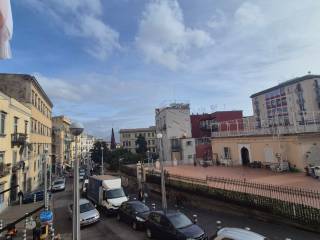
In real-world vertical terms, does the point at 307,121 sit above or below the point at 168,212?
above

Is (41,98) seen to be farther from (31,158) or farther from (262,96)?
(262,96)

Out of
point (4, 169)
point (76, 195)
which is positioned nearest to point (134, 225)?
point (76, 195)

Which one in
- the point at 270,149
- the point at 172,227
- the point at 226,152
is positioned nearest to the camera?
the point at 172,227

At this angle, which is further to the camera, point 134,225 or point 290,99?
point 290,99

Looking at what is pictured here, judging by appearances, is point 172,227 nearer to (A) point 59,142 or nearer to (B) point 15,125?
(B) point 15,125

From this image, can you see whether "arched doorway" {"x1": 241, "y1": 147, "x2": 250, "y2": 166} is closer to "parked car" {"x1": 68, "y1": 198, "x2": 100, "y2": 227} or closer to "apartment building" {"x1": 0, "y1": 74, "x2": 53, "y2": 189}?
"parked car" {"x1": 68, "y1": 198, "x2": 100, "y2": 227}

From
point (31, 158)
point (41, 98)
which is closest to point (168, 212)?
point (31, 158)

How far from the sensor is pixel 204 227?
52.3 ft

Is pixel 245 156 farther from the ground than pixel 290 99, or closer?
closer

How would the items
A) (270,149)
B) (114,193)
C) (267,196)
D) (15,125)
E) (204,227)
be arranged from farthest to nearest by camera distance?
1. (270,149)
2. (15,125)
3. (114,193)
4. (267,196)
5. (204,227)

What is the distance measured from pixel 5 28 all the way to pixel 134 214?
1554 centimetres

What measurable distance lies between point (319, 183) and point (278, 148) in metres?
9.55

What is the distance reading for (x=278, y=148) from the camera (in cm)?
2875

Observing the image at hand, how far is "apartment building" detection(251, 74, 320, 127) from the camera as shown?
56844mm
